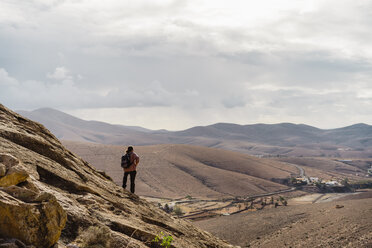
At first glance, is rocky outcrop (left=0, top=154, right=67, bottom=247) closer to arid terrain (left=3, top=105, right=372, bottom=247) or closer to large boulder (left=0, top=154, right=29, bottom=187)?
large boulder (left=0, top=154, right=29, bottom=187)

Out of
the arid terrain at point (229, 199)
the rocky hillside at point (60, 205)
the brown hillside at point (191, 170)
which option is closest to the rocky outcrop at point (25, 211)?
the rocky hillside at point (60, 205)

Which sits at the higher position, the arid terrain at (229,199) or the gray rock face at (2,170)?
the gray rock face at (2,170)

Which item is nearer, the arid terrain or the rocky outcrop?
the rocky outcrop

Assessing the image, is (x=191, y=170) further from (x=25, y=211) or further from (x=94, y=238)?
(x=25, y=211)

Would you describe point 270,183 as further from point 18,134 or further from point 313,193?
point 18,134

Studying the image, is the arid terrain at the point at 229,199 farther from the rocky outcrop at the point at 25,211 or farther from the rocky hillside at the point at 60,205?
the rocky outcrop at the point at 25,211

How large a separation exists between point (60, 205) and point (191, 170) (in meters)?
121

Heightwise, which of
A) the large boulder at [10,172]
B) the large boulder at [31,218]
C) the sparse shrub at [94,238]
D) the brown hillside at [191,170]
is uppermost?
the large boulder at [10,172]

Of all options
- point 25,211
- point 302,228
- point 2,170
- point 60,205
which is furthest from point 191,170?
point 25,211

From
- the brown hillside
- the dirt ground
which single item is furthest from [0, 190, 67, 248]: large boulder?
the brown hillside

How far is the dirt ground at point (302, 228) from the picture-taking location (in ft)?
88.7

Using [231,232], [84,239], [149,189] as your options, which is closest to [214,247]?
[84,239]

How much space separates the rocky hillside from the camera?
21.1 ft

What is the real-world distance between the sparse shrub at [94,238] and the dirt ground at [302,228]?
21.7m
